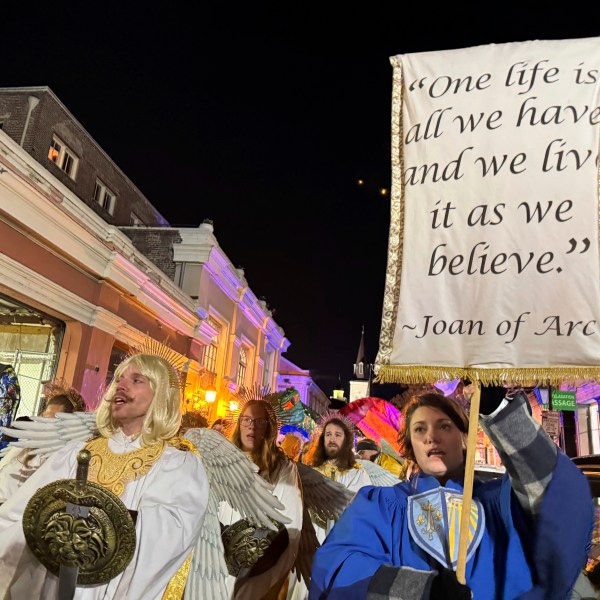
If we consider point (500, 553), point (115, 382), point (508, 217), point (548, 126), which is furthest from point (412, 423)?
point (115, 382)

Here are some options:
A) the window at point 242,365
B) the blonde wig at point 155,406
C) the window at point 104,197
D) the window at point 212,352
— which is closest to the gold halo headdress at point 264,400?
the blonde wig at point 155,406

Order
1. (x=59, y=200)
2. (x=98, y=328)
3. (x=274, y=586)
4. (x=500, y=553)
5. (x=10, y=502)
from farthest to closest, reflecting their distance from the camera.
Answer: (x=98, y=328) → (x=59, y=200) → (x=274, y=586) → (x=10, y=502) → (x=500, y=553)

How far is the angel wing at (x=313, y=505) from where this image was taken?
4.48 metres

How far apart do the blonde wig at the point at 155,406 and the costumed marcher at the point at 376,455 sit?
5650 mm

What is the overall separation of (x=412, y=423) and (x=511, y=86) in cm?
160

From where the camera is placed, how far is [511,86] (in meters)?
2.49

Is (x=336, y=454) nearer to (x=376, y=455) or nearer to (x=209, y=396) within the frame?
(x=376, y=455)

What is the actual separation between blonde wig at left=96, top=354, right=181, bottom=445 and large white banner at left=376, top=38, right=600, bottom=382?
4.95 feet

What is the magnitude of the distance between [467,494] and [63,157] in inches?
776

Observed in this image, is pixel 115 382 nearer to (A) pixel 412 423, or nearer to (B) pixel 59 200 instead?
(A) pixel 412 423

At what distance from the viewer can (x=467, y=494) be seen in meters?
1.93

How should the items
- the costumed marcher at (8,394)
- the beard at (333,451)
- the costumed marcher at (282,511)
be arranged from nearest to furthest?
the costumed marcher at (282,511)
the beard at (333,451)
the costumed marcher at (8,394)

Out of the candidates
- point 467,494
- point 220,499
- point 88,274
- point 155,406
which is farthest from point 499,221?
point 88,274

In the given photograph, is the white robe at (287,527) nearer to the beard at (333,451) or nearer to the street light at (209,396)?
the beard at (333,451)
